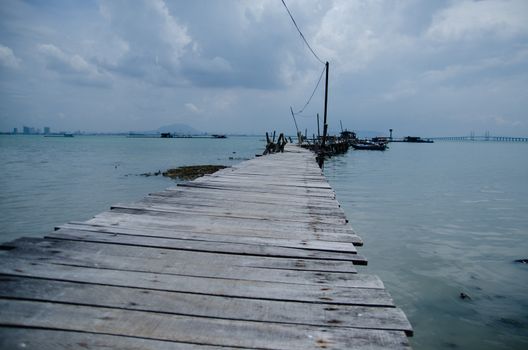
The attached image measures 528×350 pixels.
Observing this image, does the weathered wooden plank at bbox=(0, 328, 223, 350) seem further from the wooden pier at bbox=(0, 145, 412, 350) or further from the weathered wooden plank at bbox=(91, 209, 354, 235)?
the weathered wooden plank at bbox=(91, 209, 354, 235)

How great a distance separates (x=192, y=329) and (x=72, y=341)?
1.92 feet

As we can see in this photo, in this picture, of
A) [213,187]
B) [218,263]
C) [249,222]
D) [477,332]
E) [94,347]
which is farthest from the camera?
[213,187]

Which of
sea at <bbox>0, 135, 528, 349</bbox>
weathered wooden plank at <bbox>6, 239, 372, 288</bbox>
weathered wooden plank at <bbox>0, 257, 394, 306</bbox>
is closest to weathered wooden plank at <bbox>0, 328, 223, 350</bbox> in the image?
weathered wooden plank at <bbox>0, 257, 394, 306</bbox>

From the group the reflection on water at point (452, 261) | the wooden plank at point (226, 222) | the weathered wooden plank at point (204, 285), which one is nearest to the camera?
the weathered wooden plank at point (204, 285)

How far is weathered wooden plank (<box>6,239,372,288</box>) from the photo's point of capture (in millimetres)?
2494

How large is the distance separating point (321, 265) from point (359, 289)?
495 mm

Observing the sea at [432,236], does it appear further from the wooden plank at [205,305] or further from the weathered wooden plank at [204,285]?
the wooden plank at [205,305]

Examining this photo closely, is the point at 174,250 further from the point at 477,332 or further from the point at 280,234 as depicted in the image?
the point at 477,332

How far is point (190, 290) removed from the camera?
2242 millimetres

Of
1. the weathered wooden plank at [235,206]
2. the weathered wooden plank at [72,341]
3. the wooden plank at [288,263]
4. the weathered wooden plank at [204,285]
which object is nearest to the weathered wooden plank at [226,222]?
the weathered wooden plank at [235,206]

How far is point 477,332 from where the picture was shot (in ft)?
16.9

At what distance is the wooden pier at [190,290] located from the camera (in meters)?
1.75

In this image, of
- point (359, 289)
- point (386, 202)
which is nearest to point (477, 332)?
point (359, 289)

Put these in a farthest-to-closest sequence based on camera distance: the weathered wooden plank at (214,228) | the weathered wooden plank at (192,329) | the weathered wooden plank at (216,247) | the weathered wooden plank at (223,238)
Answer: the weathered wooden plank at (214,228)
the weathered wooden plank at (223,238)
the weathered wooden plank at (216,247)
the weathered wooden plank at (192,329)
